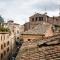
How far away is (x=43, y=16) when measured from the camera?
64188mm

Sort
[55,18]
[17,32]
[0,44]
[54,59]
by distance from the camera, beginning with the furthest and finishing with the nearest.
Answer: [17,32]
[55,18]
[0,44]
[54,59]

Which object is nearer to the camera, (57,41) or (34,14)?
(57,41)

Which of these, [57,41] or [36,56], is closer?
[36,56]

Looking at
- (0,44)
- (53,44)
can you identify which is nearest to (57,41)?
(53,44)

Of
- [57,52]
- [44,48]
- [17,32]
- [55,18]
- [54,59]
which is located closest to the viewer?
[54,59]

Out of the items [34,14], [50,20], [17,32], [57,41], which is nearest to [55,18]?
[50,20]

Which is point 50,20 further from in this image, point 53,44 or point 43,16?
point 53,44

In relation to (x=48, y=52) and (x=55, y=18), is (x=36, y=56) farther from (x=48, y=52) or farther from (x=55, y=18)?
(x=55, y=18)

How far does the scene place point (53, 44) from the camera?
6.90 meters

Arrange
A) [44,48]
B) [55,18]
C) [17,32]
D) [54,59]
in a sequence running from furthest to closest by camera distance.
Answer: [17,32]
[55,18]
[44,48]
[54,59]

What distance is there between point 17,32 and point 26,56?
6315cm

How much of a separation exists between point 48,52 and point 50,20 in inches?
2267

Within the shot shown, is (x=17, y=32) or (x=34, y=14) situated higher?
(x=34, y=14)

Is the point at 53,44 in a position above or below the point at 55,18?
below
